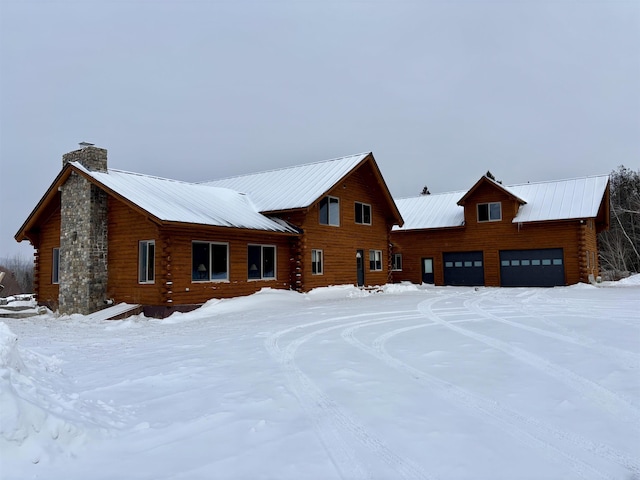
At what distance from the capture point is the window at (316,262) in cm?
2177

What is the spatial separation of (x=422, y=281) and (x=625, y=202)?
2811cm

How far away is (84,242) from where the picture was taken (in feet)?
57.2

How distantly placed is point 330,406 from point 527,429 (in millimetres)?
2037

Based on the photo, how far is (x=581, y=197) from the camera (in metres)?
28.8

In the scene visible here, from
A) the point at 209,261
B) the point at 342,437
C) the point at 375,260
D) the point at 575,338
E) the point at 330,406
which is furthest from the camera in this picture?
the point at 375,260

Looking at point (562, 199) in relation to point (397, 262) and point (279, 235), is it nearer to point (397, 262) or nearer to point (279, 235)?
point (397, 262)

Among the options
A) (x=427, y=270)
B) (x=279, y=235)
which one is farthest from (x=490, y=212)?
(x=279, y=235)

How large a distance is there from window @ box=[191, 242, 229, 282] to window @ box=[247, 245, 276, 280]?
1288 millimetres

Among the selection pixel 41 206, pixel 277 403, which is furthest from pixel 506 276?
pixel 277 403

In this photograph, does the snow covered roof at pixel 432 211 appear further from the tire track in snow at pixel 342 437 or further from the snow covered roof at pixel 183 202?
the tire track in snow at pixel 342 437

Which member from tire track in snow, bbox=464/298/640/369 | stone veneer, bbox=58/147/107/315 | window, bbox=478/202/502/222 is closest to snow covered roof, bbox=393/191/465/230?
window, bbox=478/202/502/222

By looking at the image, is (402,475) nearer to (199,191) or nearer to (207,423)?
(207,423)

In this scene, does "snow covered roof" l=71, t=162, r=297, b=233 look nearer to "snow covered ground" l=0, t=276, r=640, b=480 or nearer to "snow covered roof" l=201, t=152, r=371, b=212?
"snow covered roof" l=201, t=152, r=371, b=212

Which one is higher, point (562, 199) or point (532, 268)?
point (562, 199)
